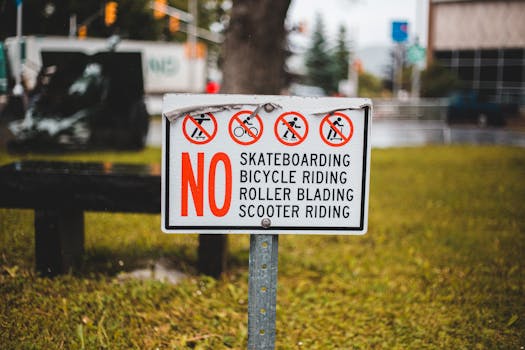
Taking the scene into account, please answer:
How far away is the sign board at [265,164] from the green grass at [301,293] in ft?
4.90

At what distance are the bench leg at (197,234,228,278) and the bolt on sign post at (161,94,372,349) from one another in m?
2.29

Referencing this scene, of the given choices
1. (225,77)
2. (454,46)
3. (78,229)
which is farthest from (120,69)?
(454,46)

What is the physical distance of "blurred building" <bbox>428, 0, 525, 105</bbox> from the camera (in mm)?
36219

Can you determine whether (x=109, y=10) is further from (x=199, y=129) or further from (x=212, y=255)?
(x=199, y=129)

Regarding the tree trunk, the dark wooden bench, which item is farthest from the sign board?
the tree trunk

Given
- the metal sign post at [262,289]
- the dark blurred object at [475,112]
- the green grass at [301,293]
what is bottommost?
the green grass at [301,293]

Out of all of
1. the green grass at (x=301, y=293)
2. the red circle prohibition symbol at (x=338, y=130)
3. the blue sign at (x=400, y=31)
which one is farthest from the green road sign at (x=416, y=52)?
the red circle prohibition symbol at (x=338, y=130)

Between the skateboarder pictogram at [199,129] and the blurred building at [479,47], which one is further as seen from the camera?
the blurred building at [479,47]

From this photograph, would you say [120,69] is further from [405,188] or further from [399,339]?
[399,339]

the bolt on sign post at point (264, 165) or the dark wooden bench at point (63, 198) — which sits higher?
the bolt on sign post at point (264, 165)

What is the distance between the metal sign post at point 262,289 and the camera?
90.5 inches

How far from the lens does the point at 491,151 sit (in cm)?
1581

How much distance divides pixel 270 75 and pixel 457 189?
410 cm

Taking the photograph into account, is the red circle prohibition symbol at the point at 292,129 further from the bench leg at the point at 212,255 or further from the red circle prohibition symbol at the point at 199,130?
the bench leg at the point at 212,255
